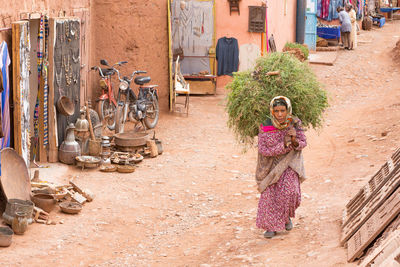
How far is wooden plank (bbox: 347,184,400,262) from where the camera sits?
5.08 m

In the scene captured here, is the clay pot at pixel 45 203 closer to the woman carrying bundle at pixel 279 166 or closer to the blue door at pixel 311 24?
the woman carrying bundle at pixel 279 166

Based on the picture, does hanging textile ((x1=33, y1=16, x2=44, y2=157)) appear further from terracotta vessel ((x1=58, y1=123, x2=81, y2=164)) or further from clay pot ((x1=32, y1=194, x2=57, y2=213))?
clay pot ((x1=32, y1=194, x2=57, y2=213))

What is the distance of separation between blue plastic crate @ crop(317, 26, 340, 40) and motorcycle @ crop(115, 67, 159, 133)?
440 inches

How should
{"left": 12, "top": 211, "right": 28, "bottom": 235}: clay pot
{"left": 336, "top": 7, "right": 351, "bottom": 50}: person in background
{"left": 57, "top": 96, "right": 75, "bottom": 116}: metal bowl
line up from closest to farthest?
1. {"left": 12, "top": 211, "right": 28, "bottom": 235}: clay pot
2. {"left": 57, "top": 96, "right": 75, "bottom": 116}: metal bowl
3. {"left": 336, "top": 7, "right": 351, "bottom": 50}: person in background

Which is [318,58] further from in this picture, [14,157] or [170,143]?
[14,157]

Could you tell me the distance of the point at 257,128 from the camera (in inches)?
255

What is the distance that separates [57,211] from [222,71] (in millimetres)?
8676

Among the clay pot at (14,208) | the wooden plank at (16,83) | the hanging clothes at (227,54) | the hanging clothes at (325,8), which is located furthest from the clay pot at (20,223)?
the hanging clothes at (325,8)

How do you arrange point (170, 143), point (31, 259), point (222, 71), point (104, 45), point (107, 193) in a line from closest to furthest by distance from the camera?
point (31, 259)
point (107, 193)
point (170, 143)
point (104, 45)
point (222, 71)

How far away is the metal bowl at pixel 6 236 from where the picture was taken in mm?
6359

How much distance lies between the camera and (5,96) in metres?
7.41

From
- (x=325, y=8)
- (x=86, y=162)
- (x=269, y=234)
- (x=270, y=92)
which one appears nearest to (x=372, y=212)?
(x=269, y=234)

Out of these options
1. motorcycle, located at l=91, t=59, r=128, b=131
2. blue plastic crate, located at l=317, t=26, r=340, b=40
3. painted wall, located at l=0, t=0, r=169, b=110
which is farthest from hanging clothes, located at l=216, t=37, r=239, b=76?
blue plastic crate, located at l=317, t=26, r=340, b=40

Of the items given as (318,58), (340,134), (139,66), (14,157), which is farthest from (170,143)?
(318,58)
